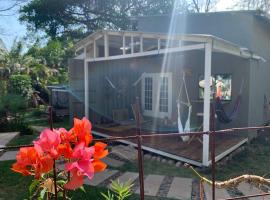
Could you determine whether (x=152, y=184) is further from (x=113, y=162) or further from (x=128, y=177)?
(x=113, y=162)

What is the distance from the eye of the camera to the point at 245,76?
27.8 ft

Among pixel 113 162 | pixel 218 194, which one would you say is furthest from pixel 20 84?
pixel 218 194

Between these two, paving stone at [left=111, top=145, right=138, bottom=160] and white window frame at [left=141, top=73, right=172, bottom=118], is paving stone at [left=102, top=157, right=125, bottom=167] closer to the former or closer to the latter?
paving stone at [left=111, top=145, right=138, bottom=160]

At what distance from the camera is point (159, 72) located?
10227mm

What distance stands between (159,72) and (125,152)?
410 cm

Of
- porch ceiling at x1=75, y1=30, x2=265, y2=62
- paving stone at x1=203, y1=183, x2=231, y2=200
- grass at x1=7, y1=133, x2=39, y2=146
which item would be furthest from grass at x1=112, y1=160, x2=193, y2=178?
grass at x1=7, y1=133, x2=39, y2=146

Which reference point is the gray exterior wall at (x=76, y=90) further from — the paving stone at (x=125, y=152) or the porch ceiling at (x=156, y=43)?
the paving stone at (x=125, y=152)

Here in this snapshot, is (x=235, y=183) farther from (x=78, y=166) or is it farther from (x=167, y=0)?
(x=167, y=0)

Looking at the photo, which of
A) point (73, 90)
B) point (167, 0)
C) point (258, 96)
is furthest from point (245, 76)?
point (167, 0)

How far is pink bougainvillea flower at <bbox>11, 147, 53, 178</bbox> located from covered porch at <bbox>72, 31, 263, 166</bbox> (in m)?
Answer: 4.85

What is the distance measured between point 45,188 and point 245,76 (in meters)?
8.05

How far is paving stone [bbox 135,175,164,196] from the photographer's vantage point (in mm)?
4680

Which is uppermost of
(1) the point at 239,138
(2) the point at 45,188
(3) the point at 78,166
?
(3) the point at 78,166

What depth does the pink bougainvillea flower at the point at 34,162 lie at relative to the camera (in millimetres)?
1302
